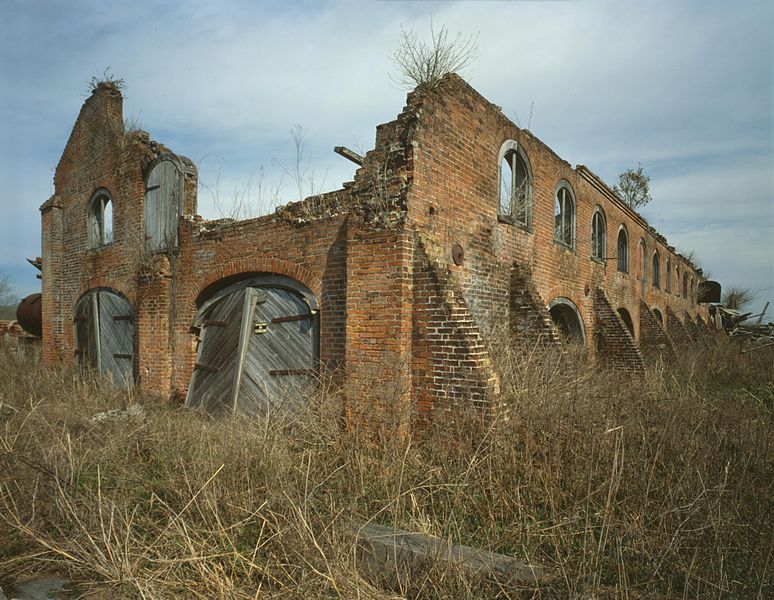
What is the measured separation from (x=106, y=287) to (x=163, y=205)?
2.71 meters

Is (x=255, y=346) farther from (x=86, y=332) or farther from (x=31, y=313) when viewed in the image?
(x=31, y=313)

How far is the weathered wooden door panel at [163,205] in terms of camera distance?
30.0 feet

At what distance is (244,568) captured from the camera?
309 cm

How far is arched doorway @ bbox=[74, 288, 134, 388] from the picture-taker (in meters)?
10.0

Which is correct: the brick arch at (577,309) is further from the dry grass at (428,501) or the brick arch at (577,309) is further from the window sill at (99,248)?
the window sill at (99,248)

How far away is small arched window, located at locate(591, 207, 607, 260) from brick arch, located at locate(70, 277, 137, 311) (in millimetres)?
11391

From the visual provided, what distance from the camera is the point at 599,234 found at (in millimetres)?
13422

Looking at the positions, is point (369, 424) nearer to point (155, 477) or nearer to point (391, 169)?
point (155, 477)

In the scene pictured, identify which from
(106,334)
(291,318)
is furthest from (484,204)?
(106,334)

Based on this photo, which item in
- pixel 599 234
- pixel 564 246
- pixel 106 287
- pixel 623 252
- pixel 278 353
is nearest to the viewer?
pixel 278 353

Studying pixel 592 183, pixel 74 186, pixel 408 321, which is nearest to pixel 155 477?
pixel 408 321

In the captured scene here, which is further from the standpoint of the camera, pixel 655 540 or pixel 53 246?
pixel 53 246

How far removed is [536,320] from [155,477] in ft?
18.7

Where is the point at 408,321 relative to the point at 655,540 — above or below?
above
